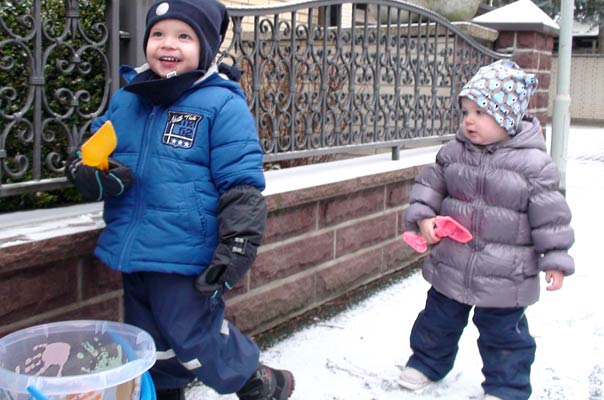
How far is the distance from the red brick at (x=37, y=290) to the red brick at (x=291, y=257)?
1011 mm

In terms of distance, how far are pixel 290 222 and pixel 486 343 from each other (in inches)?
44.8

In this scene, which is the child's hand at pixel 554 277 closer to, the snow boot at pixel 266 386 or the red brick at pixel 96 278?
the snow boot at pixel 266 386

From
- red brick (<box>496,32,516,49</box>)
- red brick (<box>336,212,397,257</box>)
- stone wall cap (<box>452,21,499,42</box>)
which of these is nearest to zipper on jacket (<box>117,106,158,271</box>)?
red brick (<box>336,212,397,257</box>)

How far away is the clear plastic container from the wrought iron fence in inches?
23.6

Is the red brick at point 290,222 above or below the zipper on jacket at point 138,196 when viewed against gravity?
below

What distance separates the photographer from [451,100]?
5.45 meters

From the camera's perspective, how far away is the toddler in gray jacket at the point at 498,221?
8.62 feet

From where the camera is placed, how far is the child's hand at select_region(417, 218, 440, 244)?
110 inches

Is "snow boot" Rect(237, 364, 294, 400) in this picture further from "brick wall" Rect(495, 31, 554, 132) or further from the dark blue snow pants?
"brick wall" Rect(495, 31, 554, 132)

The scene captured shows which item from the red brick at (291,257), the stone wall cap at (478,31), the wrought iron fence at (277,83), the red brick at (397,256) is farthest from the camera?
the stone wall cap at (478,31)

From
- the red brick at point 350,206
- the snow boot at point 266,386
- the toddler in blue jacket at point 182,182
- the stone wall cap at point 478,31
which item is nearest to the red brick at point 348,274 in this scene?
the red brick at point 350,206

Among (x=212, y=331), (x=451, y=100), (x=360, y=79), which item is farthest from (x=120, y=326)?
(x=451, y=100)

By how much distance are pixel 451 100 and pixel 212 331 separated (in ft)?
11.9

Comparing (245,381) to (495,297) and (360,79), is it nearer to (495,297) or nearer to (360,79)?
(495,297)
